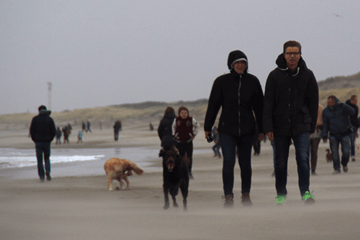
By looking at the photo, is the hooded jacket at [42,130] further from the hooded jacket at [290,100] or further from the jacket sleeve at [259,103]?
the hooded jacket at [290,100]

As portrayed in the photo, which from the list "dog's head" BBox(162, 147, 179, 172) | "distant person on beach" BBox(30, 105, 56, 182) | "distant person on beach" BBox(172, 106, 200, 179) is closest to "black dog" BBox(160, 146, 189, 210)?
"dog's head" BBox(162, 147, 179, 172)

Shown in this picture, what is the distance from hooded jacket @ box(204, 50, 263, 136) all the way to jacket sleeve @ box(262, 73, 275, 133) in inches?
9.6

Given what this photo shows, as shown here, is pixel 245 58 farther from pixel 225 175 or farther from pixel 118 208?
pixel 118 208

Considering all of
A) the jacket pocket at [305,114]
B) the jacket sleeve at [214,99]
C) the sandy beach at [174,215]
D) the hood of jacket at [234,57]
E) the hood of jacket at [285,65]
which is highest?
the hood of jacket at [234,57]

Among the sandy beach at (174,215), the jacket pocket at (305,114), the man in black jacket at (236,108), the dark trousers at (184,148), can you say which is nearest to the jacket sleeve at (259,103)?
the man in black jacket at (236,108)

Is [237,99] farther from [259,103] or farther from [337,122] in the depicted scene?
[337,122]

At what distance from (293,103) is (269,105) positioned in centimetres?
29

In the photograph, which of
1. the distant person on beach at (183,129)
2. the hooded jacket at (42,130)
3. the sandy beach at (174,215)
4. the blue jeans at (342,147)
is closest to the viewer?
the sandy beach at (174,215)

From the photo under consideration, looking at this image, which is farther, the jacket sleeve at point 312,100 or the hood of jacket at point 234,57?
the hood of jacket at point 234,57

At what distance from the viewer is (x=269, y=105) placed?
6156 mm

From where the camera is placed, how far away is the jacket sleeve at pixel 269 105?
20.1 feet

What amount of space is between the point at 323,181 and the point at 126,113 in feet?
566

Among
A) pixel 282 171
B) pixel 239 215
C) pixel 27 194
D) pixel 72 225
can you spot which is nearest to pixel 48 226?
pixel 72 225

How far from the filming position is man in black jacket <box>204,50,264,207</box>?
633 cm
